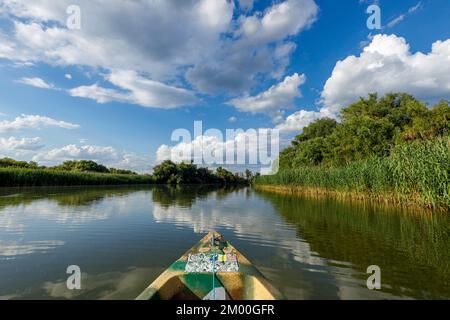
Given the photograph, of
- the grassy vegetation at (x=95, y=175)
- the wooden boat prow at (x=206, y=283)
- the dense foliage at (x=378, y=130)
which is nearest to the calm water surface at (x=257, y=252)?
the wooden boat prow at (x=206, y=283)

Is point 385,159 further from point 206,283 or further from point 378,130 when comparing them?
point 206,283

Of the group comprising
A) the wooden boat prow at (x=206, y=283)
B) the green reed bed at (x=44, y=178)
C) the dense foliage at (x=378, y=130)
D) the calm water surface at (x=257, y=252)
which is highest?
the dense foliage at (x=378, y=130)

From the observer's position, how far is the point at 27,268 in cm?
436

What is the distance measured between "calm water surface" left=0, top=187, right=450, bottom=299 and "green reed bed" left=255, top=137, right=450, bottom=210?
1.03 meters

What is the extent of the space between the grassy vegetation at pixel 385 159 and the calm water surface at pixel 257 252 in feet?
4.47

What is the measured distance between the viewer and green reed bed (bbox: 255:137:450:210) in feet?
27.7

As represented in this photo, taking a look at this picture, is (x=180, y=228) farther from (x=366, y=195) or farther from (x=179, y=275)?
(x=366, y=195)

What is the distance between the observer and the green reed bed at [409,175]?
8453 mm

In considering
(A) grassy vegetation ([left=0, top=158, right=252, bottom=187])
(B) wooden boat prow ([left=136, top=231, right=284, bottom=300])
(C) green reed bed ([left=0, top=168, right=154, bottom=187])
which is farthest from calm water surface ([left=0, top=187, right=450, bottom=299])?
(A) grassy vegetation ([left=0, top=158, right=252, bottom=187])

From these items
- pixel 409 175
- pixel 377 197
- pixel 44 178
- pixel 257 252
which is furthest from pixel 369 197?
pixel 44 178

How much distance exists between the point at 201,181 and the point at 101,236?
80919 millimetres

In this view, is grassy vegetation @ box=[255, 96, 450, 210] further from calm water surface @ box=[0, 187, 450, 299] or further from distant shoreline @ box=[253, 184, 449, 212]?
calm water surface @ box=[0, 187, 450, 299]

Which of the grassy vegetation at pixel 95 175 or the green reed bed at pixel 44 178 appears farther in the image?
the grassy vegetation at pixel 95 175

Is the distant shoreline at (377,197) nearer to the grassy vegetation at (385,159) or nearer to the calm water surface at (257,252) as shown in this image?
the grassy vegetation at (385,159)
